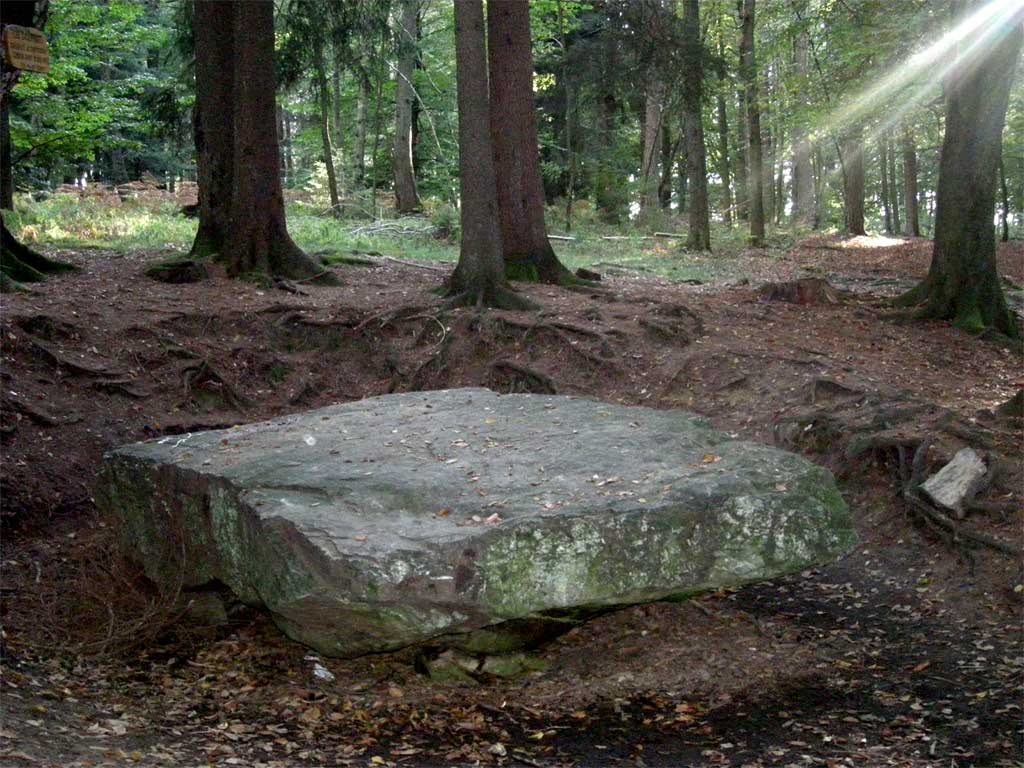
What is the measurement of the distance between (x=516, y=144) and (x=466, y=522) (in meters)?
8.93

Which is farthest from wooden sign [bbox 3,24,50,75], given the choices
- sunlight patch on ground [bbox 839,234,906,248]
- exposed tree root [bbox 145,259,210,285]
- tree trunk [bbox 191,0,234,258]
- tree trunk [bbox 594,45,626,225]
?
tree trunk [bbox 594,45,626,225]

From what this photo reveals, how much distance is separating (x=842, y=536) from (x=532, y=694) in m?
1.89

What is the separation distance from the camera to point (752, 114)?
2558 cm

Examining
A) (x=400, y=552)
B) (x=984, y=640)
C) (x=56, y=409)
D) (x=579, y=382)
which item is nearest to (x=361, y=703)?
(x=400, y=552)

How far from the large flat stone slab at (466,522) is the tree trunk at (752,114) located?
17506mm

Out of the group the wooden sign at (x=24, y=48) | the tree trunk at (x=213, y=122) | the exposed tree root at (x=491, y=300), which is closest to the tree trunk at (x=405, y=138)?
the tree trunk at (x=213, y=122)

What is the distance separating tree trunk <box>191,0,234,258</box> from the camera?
12.9 meters

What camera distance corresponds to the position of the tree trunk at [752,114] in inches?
851

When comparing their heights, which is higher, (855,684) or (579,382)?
(579,382)

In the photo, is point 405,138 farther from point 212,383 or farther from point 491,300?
point 212,383

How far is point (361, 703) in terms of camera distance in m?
5.44

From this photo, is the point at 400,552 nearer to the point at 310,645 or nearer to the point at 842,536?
the point at 310,645

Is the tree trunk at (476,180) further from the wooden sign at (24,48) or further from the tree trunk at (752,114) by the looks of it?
the tree trunk at (752,114)

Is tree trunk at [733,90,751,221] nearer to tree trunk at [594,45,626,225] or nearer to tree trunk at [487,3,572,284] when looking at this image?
tree trunk at [594,45,626,225]
